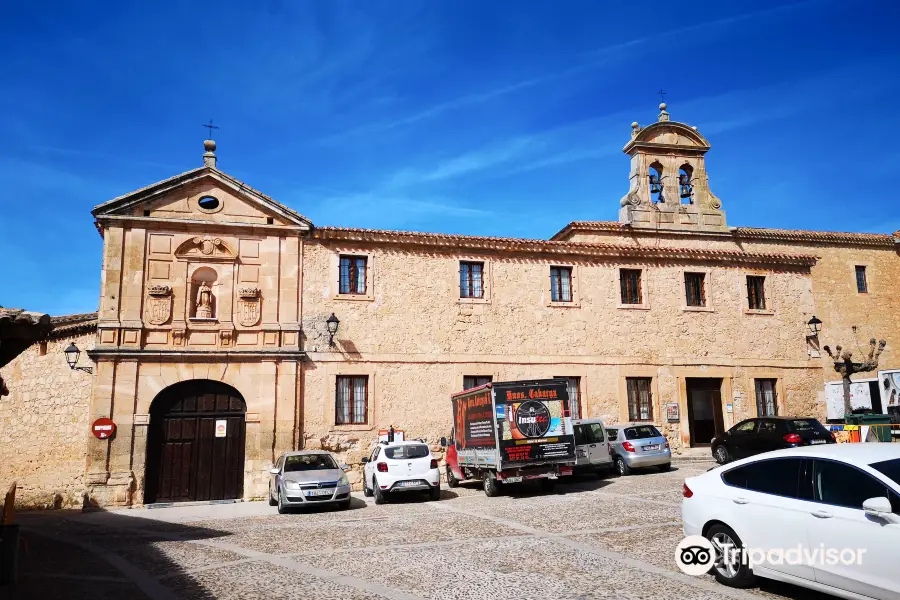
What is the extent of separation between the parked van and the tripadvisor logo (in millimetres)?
2463

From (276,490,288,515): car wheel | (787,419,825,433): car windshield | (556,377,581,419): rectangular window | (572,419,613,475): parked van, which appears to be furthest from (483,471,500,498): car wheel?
(787,419,825,433): car windshield

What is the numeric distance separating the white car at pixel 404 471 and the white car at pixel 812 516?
350 inches

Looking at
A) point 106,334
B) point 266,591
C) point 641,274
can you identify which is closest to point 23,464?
point 106,334

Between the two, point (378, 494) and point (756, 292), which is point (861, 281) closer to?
point (756, 292)

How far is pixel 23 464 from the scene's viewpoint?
67.4 ft

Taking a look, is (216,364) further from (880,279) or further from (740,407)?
(880,279)

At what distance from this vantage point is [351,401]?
1902cm

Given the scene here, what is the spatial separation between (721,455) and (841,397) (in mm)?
6480

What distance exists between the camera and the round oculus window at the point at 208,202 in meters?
19.0

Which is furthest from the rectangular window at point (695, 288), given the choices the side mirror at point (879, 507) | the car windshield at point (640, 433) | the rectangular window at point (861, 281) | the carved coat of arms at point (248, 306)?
the side mirror at point (879, 507)

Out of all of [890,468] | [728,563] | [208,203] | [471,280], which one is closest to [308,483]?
[471,280]

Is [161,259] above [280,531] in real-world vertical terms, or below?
above

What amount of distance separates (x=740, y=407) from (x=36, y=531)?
19736mm

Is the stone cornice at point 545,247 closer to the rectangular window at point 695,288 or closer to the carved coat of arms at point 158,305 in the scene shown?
the rectangular window at point 695,288
